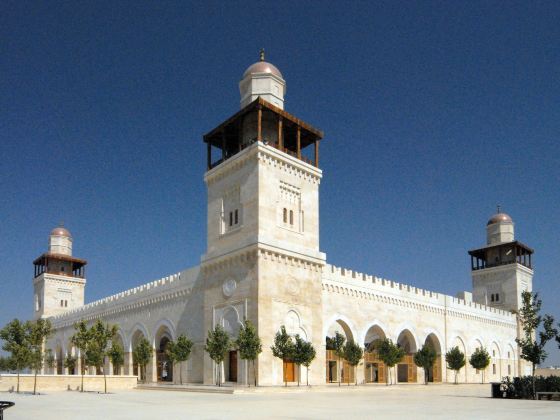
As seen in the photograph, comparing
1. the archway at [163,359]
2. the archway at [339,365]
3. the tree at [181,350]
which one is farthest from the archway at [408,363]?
the archway at [163,359]

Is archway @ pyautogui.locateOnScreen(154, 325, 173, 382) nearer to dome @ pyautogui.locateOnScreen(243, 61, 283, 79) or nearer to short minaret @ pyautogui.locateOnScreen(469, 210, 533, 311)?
dome @ pyautogui.locateOnScreen(243, 61, 283, 79)

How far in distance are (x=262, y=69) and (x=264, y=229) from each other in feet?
34.8

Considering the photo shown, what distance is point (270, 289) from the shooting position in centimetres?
3023

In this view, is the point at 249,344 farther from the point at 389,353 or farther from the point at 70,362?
the point at 70,362

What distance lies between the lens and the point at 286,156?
33.2 meters

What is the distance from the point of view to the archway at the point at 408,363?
4084 cm

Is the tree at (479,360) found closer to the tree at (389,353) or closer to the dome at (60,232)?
the tree at (389,353)

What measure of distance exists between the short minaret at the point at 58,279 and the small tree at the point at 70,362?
9.02 meters

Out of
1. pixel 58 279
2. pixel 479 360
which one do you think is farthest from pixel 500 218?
pixel 58 279

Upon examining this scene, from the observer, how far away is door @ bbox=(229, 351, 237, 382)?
31.7 metres

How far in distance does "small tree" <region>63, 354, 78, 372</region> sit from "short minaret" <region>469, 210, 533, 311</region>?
123ft

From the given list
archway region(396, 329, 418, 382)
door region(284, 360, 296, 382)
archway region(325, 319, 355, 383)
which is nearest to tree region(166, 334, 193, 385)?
door region(284, 360, 296, 382)

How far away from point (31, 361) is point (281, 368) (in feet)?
39.7

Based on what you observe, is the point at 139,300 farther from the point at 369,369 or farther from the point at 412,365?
the point at 412,365
